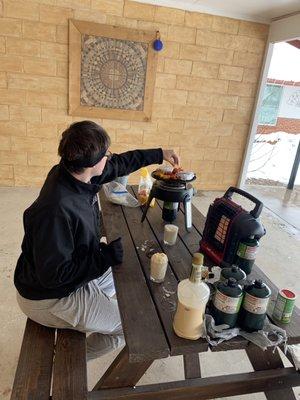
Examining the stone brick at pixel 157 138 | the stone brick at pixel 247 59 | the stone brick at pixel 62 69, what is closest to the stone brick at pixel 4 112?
the stone brick at pixel 62 69

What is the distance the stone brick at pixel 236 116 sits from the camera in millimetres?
4375

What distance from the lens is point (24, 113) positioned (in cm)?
379

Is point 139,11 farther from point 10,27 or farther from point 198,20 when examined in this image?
point 10,27

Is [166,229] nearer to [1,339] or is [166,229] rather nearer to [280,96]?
[1,339]

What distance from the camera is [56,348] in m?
1.20

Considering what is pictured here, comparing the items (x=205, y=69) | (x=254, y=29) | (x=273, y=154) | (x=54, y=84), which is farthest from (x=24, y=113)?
(x=273, y=154)

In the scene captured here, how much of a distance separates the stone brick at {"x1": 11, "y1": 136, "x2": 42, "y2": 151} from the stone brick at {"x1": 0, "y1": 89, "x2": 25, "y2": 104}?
42 centimetres

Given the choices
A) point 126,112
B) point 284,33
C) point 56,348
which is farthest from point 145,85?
point 56,348

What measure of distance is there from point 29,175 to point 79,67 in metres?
1.48

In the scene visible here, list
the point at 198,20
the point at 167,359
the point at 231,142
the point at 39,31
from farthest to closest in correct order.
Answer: the point at 231,142 → the point at 198,20 → the point at 39,31 → the point at 167,359

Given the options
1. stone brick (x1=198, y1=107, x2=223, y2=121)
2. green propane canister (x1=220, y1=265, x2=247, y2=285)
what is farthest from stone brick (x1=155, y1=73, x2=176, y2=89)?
green propane canister (x1=220, y1=265, x2=247, y2=285)

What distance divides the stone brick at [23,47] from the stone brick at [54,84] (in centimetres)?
28

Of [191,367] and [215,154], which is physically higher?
[215,154]

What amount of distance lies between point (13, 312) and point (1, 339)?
23 centimetres
